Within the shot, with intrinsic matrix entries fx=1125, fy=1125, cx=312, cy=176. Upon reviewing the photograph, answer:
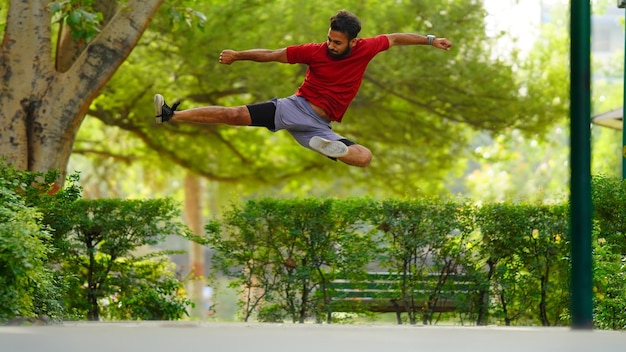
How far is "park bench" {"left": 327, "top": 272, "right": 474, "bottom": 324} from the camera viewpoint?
40.2ft

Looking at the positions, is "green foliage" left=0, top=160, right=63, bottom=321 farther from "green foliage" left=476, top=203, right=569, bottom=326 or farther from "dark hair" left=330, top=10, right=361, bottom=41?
"green foliage" left=476, top=203, right=569, bottom=326

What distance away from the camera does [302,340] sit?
7.23 metres

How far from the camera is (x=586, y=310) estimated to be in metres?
8.18

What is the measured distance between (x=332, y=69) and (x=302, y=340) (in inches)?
116

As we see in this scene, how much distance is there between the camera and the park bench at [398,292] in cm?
1225

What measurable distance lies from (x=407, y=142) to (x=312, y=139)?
543 inches

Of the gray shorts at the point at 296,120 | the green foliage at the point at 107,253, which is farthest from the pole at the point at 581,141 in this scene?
the green foliage at the point at 107,253

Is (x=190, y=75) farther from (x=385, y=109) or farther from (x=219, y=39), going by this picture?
(x=385, y=109)

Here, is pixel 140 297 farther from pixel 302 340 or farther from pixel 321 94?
pixel 302 340

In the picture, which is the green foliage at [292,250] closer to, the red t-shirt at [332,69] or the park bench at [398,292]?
the park bench at [398,292]

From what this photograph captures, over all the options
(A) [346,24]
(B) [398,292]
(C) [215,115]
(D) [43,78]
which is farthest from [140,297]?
(A) [346,24]

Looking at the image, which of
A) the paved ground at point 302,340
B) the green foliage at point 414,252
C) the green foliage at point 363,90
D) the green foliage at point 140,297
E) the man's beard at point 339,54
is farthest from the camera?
the green foliage at point 363,90

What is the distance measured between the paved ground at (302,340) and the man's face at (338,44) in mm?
2369

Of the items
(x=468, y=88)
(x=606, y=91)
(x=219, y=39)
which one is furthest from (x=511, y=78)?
(x=606, y=91)
